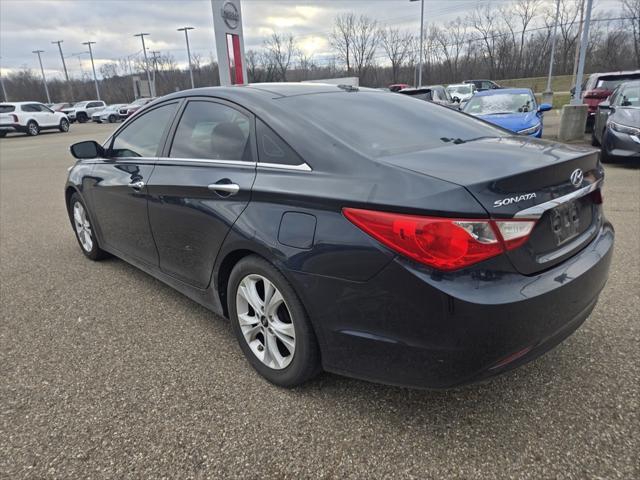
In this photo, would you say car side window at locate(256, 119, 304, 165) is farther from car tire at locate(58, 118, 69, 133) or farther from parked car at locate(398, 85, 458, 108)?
car tire at locate(58, 118, 69, 133)

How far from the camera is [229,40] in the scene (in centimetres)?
1322

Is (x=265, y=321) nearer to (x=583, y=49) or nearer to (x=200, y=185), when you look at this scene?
(x=200, y=185)

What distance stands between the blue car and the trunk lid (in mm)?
7376

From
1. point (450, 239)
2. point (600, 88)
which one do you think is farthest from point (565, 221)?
point (600, 88)

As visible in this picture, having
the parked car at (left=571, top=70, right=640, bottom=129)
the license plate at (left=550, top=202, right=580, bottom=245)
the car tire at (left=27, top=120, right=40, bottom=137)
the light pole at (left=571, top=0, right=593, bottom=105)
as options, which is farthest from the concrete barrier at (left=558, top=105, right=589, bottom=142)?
the car tire at (left=27, top=120, right=40, bottom=137)

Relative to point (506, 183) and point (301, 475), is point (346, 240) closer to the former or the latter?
point (506, 183)

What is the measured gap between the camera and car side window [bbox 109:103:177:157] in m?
3.37

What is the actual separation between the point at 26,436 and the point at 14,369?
76cm

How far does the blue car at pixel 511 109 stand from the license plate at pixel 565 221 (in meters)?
7.54

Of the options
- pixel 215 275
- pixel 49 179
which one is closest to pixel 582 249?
pixel 215 275

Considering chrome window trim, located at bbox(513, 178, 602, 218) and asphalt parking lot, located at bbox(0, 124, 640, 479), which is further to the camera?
asphalt parking lot, located at bbox(0, 124, 640, 479)

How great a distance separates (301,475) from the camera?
1979 mm

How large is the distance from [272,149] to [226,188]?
349 millimetres

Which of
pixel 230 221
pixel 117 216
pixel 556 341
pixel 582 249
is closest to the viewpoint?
pixel 556 341
